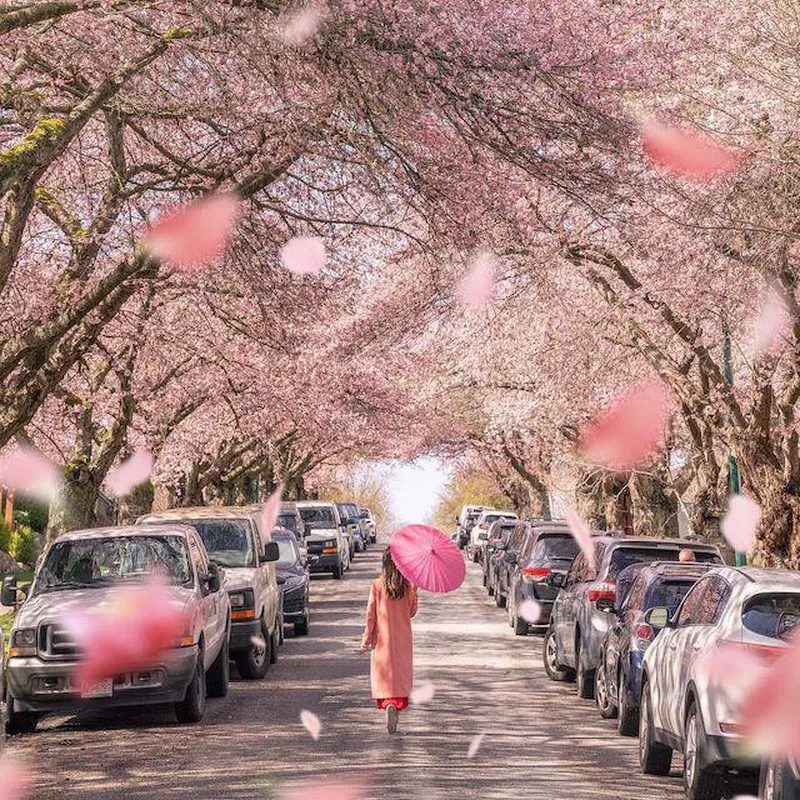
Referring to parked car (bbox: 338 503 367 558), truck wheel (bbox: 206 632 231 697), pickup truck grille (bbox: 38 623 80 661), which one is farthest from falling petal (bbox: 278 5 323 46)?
parked car (bbox: 338 503 367 558)

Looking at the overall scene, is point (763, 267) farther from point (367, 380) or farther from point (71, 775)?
point (367, 380)

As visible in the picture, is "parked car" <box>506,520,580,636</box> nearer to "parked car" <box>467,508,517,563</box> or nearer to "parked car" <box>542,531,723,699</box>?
"parked car" <box>542,531,723,699</box>

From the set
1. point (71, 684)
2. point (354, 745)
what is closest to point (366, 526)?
point (71, 684)

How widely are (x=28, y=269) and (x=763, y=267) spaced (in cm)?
954

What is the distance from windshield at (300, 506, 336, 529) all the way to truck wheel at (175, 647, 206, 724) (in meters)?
27.5

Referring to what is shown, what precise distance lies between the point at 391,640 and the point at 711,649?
4308 millimetres

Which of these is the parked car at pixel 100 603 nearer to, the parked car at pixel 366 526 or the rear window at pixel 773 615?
the rear window at pixel 773 615

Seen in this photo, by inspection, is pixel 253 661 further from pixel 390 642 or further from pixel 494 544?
pixel 494 544

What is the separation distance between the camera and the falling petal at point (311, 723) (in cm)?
1324

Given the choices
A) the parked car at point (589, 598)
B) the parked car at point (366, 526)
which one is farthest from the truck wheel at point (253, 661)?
the parked car at point (366, 526)

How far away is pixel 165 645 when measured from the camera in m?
13.8

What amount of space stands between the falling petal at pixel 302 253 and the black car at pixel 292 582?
650 centimetres

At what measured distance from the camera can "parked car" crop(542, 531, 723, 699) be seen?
1605 centimetres

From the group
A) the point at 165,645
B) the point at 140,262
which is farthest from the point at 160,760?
Result: the point at 140,262
